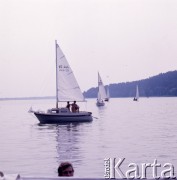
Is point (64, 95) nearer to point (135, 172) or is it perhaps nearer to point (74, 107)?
point (74, 107)

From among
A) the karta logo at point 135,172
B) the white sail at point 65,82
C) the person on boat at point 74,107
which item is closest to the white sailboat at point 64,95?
the white sail at point 65,82

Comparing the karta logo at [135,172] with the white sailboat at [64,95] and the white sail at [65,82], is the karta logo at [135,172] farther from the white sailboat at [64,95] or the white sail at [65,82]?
the white sail at [65,82]

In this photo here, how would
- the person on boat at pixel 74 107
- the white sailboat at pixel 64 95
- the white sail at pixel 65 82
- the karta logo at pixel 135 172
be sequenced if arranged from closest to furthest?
the karta logo at pixel 135 172
the white sailboat at pixel 64 95
the person on boat at pixel 74 107
the white sail at pixel 65 82

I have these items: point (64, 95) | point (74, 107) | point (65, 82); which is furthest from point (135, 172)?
point (65, 82)

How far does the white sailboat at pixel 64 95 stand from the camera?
137 feet

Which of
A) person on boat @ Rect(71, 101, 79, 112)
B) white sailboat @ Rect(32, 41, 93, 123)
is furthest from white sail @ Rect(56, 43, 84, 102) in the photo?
person on boat @ Rect(71, 101, 79, 112)

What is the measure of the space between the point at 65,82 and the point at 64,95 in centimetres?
153

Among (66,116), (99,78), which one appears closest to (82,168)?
(66,116)

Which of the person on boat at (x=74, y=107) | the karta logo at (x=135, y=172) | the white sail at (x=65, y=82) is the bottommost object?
the karta logo at (x=135, y=172)

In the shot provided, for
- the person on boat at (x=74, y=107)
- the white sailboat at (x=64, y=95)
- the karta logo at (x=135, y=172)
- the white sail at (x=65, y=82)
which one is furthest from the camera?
the white sail at (x=65, y=82)

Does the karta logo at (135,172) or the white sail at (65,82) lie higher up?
the white sail at (65,82)

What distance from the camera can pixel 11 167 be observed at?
640 inches

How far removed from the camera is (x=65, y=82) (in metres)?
44.4

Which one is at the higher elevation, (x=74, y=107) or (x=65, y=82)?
(x=65, y=82)
